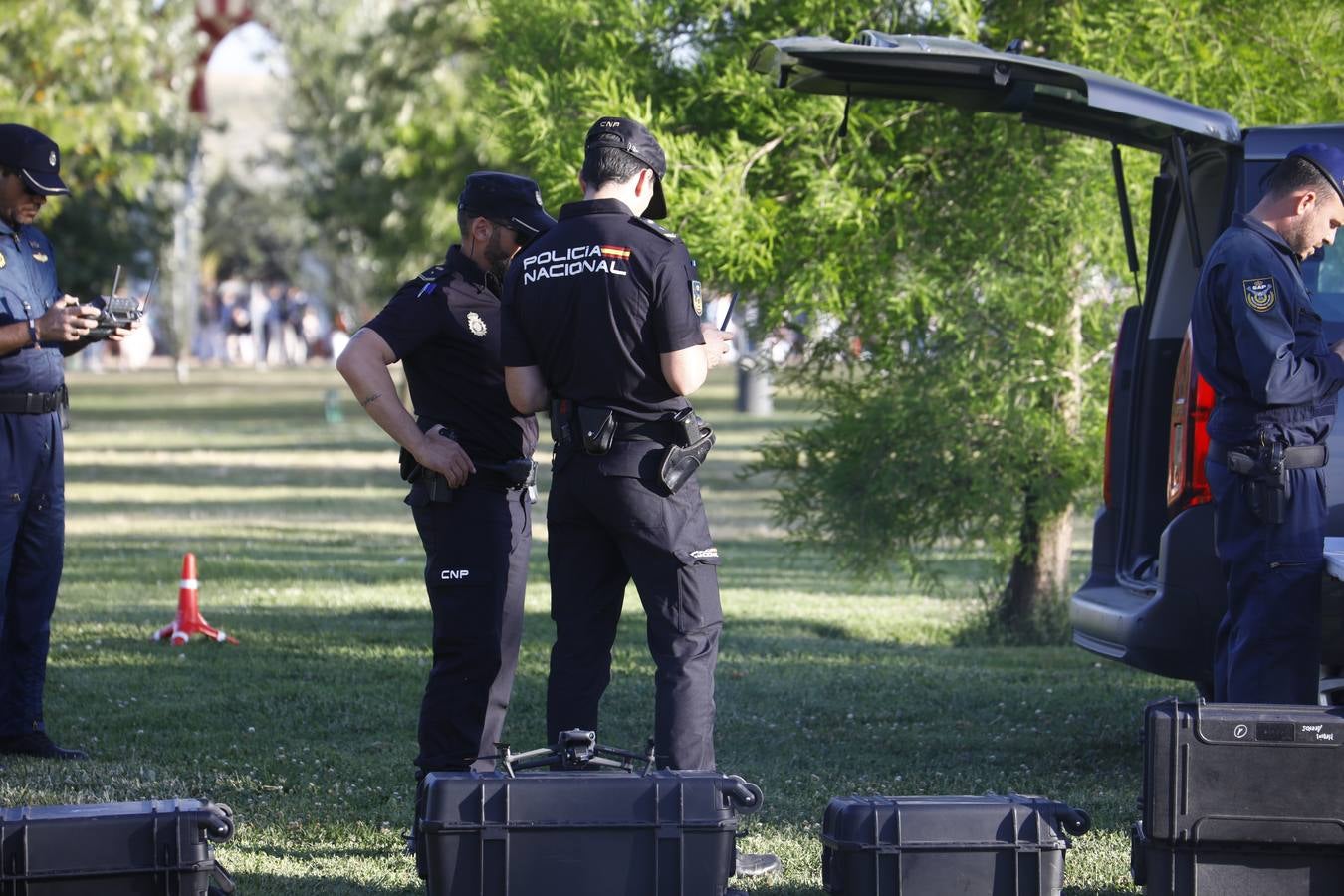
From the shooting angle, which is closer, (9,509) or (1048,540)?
(9,509)

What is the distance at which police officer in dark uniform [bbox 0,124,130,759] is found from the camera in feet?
20.4

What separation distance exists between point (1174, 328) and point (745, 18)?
352 centimetres

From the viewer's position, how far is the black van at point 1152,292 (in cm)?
528

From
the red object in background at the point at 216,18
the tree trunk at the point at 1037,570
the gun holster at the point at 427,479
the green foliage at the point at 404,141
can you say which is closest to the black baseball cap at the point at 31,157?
the gun holster at the point at 427,479

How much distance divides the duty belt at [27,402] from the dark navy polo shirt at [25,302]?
18 millimetres

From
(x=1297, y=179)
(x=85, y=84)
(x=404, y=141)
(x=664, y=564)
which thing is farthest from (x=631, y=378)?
(x=404, y=141)

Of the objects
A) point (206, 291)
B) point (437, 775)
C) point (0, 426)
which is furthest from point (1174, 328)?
point (206, 291)

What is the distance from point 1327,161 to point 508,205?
2.37 metres

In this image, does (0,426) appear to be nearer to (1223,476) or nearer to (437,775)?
(437,775)

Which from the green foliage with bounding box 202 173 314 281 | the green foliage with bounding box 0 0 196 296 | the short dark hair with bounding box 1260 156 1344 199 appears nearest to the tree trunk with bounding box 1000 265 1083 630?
the short dark hair with bounding box 1260 156 1344 199

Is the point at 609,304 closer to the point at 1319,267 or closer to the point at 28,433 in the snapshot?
the point at 1319,267

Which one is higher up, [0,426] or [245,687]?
[0,426]

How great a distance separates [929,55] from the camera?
557 centimetres

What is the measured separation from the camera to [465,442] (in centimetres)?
534
